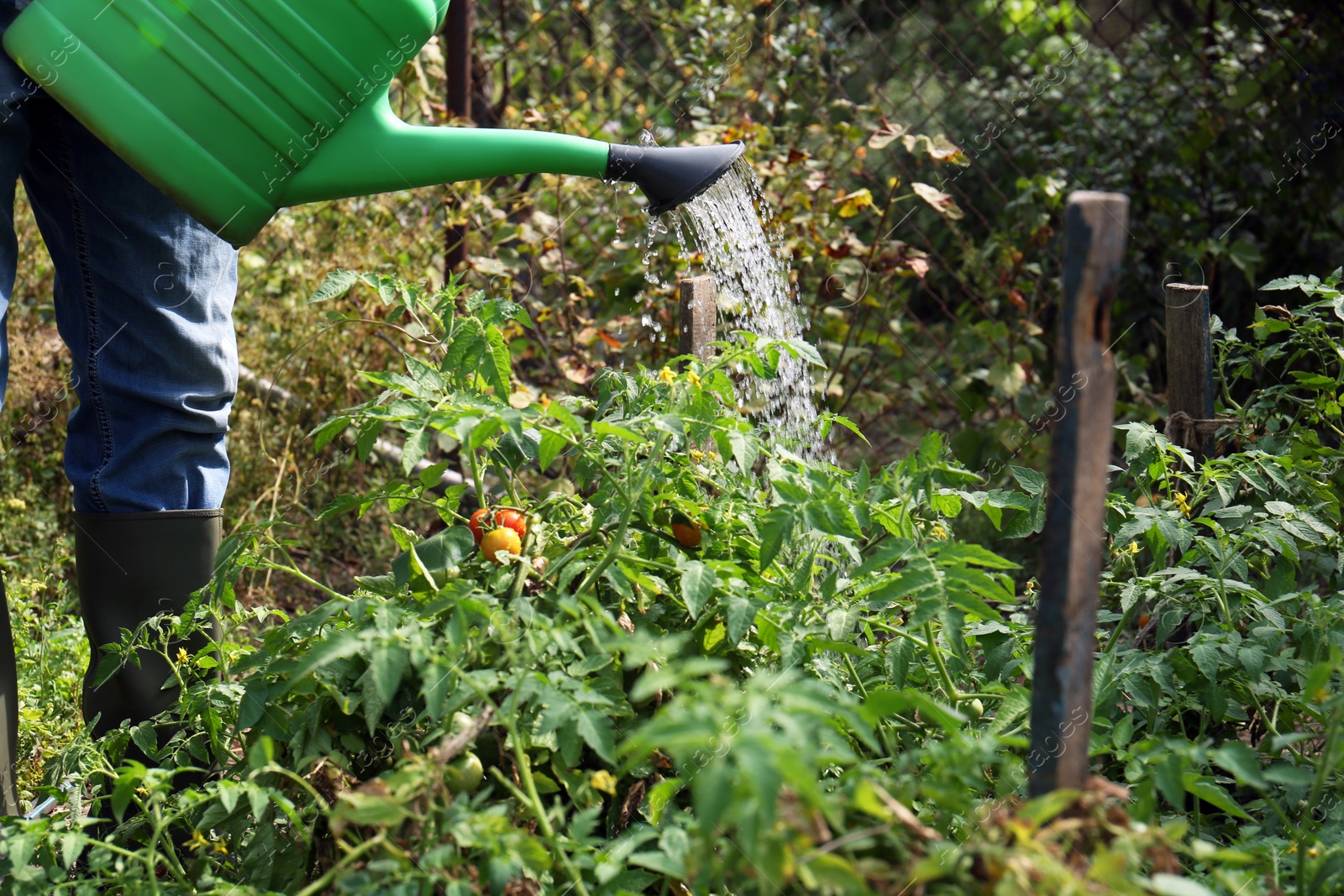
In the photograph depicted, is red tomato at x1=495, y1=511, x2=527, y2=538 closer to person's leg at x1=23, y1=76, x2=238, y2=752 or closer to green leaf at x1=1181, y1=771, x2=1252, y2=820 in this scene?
person's leg at x1=23, y1=76, x2=238, y2=752

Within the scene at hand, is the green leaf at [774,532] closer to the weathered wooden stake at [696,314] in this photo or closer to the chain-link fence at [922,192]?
the weathered wooden stake at [696,314]

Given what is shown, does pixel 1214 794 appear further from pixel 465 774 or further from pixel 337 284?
pixel 337 284

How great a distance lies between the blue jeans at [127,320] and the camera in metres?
1.48

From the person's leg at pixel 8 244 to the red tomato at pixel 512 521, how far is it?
0.64m

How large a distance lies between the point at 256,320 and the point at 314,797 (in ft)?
6.23

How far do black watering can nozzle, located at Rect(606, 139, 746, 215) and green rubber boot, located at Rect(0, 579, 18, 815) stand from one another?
953 mm

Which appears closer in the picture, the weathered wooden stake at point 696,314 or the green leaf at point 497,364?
the green leaf at point 497,364

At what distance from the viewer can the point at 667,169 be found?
1400mm

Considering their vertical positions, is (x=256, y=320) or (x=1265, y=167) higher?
(x=1265, y=167)

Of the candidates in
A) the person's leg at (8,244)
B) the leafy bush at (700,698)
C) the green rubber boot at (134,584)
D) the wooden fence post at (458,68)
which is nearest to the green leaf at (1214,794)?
the leafy bush at (700,698)

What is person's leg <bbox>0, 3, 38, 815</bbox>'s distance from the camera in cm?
134

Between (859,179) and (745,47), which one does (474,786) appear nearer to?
(745,47)

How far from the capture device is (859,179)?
3.88 metres

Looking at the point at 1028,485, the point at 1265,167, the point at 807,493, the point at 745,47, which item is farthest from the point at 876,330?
the point at 807,493
